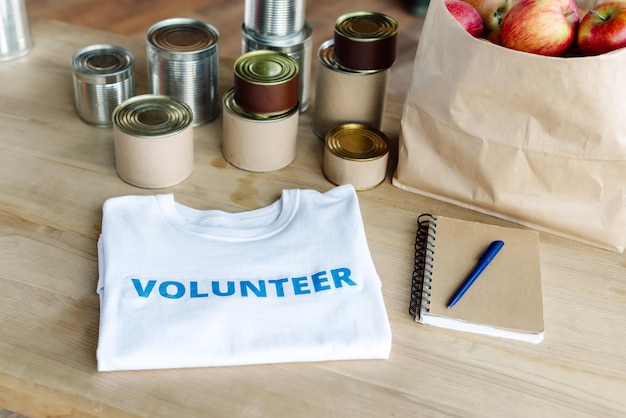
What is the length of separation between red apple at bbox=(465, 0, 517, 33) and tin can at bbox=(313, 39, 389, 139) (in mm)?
154

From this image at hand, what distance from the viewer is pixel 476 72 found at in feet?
3.04

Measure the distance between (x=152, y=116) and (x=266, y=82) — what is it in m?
0.16

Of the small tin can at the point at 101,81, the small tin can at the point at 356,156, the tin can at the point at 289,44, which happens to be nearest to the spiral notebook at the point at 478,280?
the small tin can at the point at 356,156

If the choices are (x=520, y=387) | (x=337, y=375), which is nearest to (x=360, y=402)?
(x=337, y=375)

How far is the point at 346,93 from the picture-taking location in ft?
3.62

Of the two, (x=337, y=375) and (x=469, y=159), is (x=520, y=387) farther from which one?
(x=469, y=159)

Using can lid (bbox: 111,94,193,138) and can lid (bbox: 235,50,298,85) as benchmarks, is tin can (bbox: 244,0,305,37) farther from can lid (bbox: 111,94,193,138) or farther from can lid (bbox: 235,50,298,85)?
can lid (bbox: 111,94,193,138)

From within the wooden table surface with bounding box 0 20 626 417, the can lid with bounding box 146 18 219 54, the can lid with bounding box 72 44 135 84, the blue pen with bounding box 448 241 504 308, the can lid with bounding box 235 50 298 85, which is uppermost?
the can lid with bounding box 235 50 298 85

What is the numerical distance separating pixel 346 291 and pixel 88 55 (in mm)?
571

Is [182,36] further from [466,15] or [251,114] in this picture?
[466,15]

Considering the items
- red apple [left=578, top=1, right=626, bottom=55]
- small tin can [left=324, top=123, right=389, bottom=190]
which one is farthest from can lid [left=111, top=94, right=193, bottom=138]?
red apple [left=578, top=1, right=626, bottom=55]

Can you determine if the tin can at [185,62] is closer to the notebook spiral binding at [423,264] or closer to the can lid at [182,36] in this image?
the can lid at [182,36]

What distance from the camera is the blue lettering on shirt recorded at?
0.86 m

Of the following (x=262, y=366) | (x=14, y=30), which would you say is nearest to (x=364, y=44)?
(x=262, y=366)
